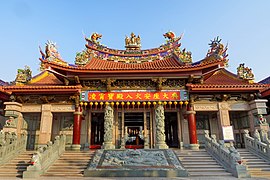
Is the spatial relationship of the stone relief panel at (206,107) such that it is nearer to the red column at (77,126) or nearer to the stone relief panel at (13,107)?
the red column at (77,126)

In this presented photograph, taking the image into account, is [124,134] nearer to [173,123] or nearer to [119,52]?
[173,123]

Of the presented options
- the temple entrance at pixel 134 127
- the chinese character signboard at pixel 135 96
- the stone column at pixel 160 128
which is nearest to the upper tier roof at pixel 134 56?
the chinese character signboard at pixel 135 96

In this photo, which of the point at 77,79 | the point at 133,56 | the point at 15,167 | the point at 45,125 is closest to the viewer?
the point at 15,167

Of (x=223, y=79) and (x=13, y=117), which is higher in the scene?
(x=223, y=79)

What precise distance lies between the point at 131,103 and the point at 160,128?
2108 millimetres

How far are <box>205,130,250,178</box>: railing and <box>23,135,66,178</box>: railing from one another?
23.0 feet

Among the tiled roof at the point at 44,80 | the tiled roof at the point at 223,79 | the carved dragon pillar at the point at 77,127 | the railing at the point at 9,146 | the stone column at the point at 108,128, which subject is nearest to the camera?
the railing at the point at 9,146

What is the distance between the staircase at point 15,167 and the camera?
6824 mm

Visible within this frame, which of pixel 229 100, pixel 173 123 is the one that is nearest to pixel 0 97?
pixel 173 123

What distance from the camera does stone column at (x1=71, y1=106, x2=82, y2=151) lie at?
964cm

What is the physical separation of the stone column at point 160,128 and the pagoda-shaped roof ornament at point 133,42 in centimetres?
675

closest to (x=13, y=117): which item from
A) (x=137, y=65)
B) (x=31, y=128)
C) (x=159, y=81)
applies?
(x=31, y=128)

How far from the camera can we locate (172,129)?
40.3 feet

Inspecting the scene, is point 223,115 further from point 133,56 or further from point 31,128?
point 31,128
